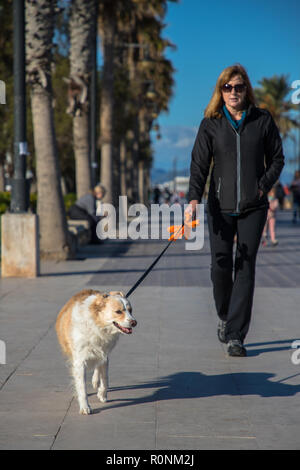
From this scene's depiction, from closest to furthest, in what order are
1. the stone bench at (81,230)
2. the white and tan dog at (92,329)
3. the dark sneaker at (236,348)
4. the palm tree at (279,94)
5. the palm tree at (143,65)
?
the white and tan dog at (92,329) < the dark sneaker at (236,348) < the stone bench at (81,230) < the palm tree at (143,65) < the palm tree at (279,94)

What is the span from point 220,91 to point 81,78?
47.8ft

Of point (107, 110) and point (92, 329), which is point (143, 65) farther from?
point (92, 329)

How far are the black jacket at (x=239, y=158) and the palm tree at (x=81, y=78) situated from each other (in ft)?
45.1

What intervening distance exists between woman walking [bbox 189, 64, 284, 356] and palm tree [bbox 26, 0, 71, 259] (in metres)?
7.80

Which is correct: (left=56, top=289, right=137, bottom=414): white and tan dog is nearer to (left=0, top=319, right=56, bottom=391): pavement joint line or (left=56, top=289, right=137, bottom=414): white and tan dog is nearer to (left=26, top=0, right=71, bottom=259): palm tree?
(left=0, top=319, right=56, bottom=391): pavement joint line

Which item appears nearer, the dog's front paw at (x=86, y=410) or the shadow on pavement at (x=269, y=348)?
the dog's front paw at (x=86, y=410)

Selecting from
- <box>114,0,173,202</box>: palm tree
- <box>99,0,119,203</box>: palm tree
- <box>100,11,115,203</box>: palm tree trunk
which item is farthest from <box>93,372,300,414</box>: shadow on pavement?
<box>114,0,173,202</box>: palm tree

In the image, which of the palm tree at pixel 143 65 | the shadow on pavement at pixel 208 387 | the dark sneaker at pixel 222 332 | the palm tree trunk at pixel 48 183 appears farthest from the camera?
the palm tree at pixel 143 65

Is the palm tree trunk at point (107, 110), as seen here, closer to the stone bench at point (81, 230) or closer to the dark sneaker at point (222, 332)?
the stone bench at point (81, 230)

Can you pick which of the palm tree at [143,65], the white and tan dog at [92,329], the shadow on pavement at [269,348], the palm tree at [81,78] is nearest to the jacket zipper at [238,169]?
the shadow on pavement at [269,348]

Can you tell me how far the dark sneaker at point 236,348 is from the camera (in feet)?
20.5
